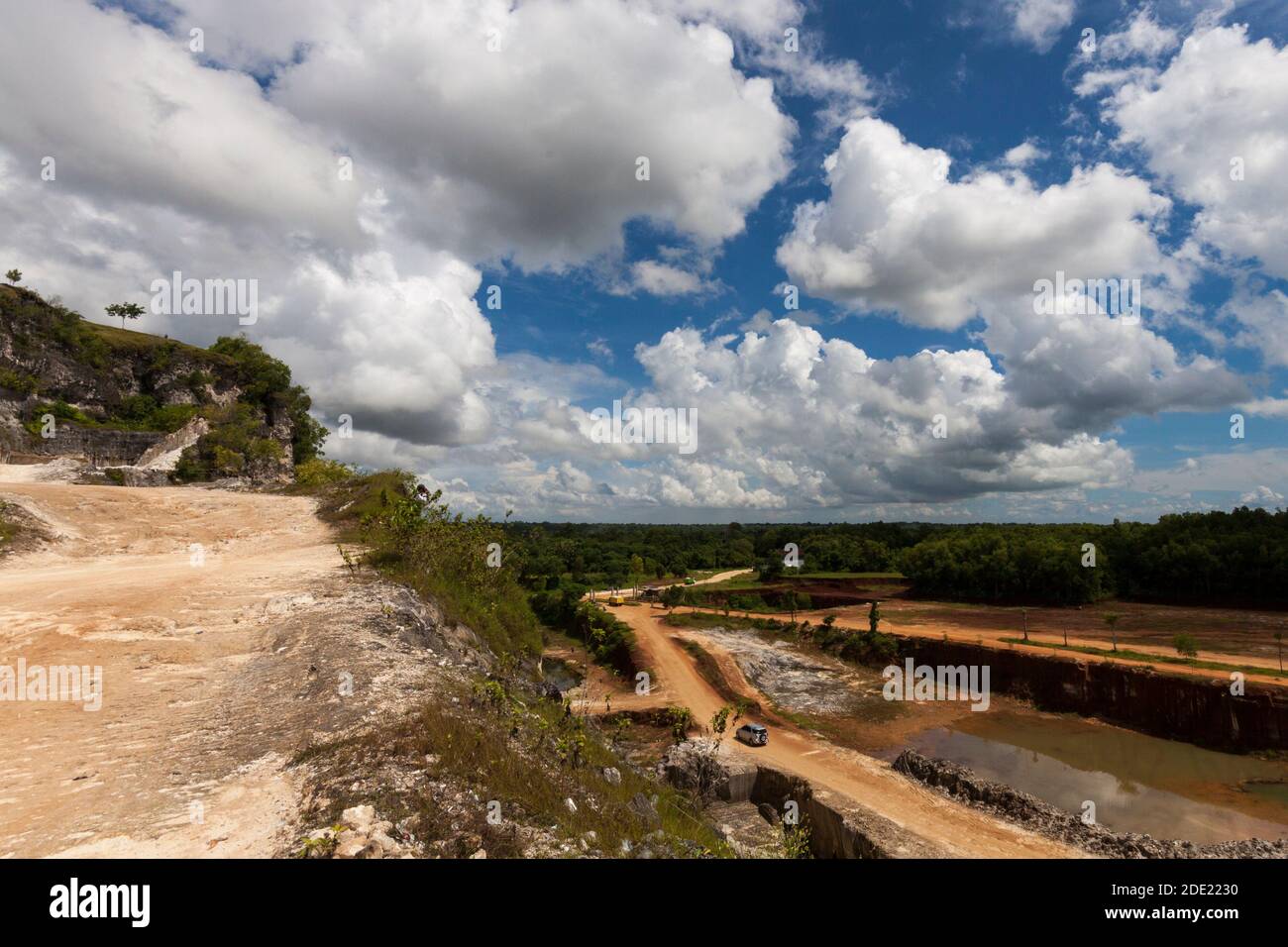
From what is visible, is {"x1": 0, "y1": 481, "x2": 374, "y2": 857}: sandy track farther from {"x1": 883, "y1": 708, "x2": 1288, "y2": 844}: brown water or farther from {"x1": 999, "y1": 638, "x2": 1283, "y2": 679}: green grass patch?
{"x1": 999, "y1": 638, "x2": 1283, "y2": 679}: green grass patch

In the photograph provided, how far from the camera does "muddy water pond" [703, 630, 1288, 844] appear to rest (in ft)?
72.9

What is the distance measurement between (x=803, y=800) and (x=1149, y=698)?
86.1 feet

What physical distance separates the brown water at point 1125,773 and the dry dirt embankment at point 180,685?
2644cm

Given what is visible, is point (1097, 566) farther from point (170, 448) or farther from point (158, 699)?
point (170, 448)

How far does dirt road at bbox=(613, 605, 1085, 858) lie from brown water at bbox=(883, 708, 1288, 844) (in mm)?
5645

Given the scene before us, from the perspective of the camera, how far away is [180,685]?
7457mm

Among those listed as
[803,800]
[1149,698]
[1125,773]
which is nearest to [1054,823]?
[803,800]

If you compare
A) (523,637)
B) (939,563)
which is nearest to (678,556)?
(939,563)

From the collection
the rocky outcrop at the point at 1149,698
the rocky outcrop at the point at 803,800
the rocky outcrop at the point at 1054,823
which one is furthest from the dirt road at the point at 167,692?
the rocky outcrop at the point at 1149,698

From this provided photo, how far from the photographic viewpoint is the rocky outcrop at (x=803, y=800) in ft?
51.7

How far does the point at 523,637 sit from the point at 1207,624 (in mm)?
60893

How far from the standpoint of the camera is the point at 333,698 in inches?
270

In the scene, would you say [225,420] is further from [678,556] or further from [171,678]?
[678,556]

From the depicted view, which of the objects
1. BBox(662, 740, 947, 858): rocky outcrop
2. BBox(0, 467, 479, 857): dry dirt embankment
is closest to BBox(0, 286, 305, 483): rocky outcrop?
BBox(0, 467, 479, 857): dry dirt embankment
